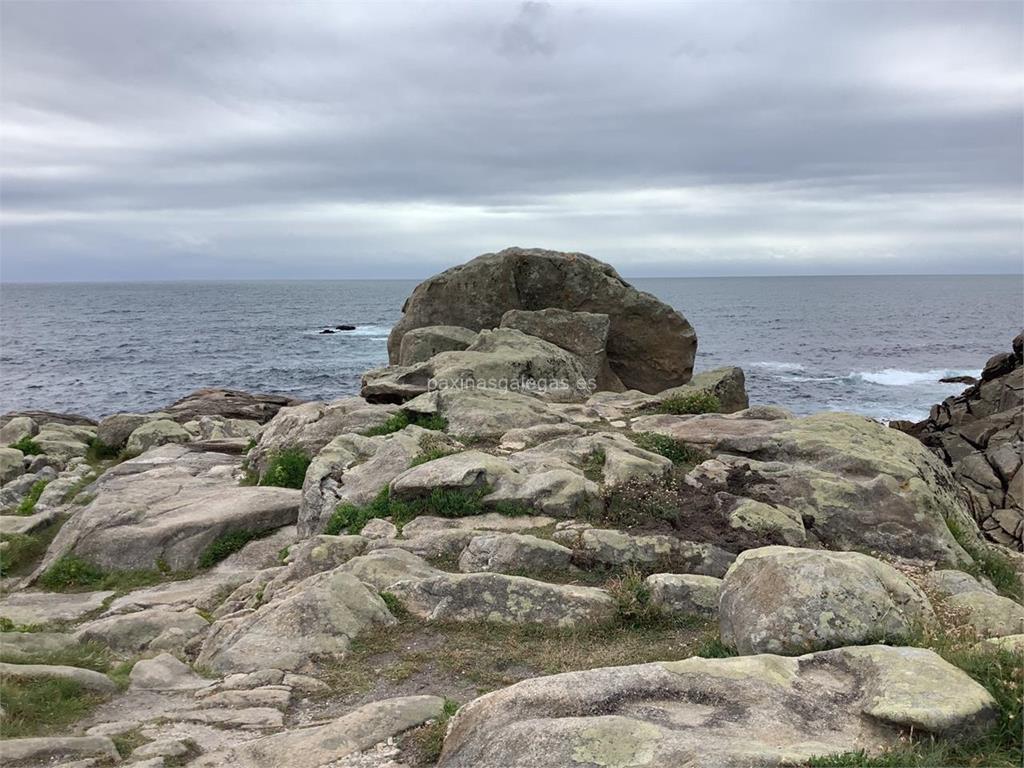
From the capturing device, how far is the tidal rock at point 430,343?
2786cm

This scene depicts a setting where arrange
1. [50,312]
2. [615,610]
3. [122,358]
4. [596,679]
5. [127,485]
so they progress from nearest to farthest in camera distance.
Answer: [596,679], [615,610], [127,485], [122,358], [50,312]

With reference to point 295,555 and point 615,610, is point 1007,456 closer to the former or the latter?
point 615,610

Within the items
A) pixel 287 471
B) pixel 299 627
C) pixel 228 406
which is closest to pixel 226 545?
pixel 287 471

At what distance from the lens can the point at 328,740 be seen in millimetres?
7480

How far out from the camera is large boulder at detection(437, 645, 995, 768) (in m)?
5.85

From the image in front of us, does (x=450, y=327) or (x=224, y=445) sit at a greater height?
(x=450, y=327)

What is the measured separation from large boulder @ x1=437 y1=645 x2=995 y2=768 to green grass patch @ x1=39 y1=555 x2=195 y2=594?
1052 centimetres

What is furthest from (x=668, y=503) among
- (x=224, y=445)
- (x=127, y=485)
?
(x=224, y=445)

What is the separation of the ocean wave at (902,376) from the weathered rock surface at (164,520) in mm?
60163

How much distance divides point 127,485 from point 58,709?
1187cm

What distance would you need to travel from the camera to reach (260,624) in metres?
10.9

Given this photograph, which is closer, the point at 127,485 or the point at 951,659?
the point at 951,659

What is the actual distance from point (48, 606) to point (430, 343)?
15.6 m

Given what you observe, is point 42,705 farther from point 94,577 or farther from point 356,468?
point 356,468
